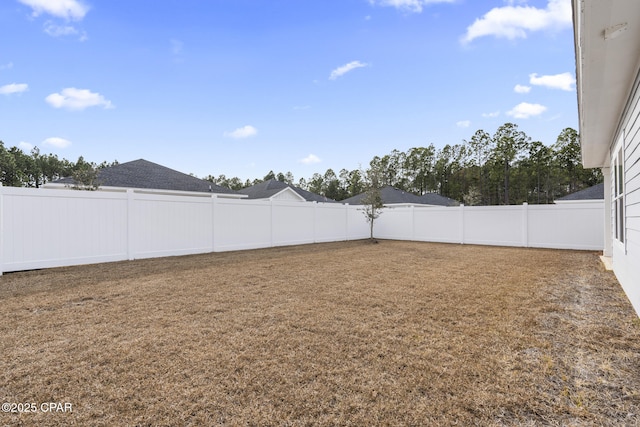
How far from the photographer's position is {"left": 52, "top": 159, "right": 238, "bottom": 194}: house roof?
13.4 m

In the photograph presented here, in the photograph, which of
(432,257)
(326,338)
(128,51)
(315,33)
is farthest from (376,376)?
(128,51)

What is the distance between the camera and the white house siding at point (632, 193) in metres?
3.51

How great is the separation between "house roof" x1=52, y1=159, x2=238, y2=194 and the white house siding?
1502cm

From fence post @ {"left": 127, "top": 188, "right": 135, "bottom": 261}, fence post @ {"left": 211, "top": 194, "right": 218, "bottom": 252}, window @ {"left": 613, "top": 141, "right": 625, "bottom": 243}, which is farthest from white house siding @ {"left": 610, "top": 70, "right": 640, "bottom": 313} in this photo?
fence post @ {"left": 127, "top": 188, "right": 135, "bottom": 261}

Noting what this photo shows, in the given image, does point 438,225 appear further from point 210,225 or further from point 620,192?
point 210,225

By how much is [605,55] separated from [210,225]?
9.30 metres

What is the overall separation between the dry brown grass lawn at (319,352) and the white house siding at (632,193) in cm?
37

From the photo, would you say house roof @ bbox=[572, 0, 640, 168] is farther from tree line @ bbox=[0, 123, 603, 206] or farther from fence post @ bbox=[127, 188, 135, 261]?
tree line @ bbox=[0, 123, 603, 206]

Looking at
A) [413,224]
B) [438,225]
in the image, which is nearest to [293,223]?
[413,224]

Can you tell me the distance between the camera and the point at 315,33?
37.2 feet

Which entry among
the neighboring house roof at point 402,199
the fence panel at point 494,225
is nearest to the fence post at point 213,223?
the fence panel at point 494,225

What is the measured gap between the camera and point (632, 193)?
396 centimetres

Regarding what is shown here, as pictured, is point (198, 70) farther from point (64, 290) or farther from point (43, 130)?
point (43, 130)

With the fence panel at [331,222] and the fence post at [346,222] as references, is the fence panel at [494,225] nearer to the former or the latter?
the fence post at [346,222]
